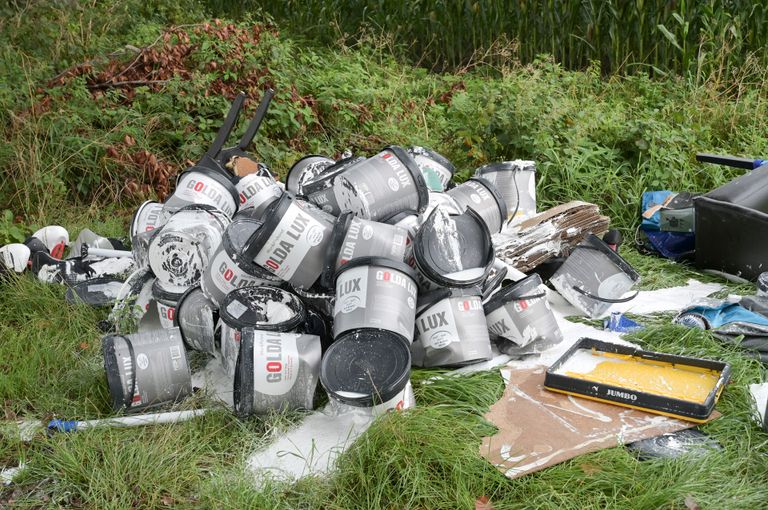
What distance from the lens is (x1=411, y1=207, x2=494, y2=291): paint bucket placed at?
3.26 meters

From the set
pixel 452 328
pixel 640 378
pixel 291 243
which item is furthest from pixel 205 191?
pixel 640 378

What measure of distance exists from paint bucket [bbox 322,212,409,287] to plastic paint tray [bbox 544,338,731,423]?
0.80 metres

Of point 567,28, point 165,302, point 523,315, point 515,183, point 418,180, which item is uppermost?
point 567,28

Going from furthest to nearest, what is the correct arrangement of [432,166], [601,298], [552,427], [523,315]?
1. [432,166]
2. [601,298]
3. [523,315]
4. [552,427]

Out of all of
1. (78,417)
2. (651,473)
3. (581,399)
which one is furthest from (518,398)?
(78,417)

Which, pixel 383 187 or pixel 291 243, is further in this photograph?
pixel 383 187

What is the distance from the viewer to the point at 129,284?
3.87 metres

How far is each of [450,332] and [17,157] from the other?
3.32 m

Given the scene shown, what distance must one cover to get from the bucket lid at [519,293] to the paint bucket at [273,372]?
842mm

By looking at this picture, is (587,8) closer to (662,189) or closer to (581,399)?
(662,189)

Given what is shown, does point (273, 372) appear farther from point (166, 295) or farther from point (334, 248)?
point (166, 295)

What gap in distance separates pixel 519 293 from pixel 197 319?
4.50 ft

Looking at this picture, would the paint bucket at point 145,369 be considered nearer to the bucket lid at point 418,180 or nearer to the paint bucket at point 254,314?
the paint bucket at point 254,314

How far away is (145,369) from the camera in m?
3.11
